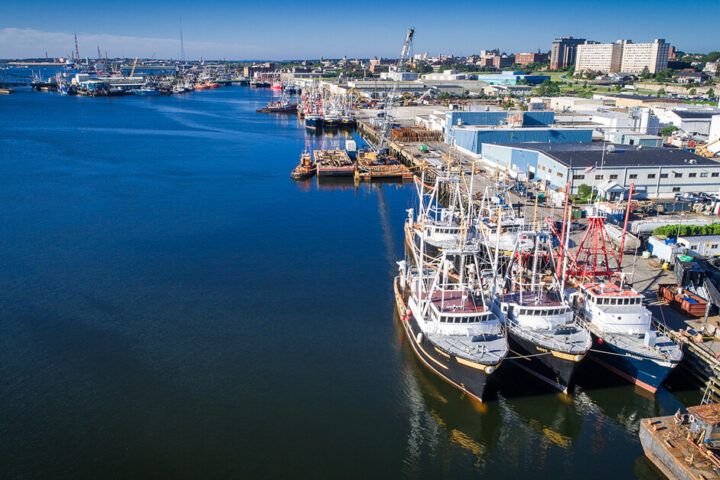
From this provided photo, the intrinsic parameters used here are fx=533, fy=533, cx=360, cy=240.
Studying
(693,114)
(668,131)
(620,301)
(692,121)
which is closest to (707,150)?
(668,131)

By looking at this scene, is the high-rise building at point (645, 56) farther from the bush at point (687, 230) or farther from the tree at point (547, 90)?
the bush at point (687, 230)

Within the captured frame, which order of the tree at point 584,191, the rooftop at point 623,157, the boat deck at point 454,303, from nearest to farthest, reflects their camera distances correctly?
the boat deck at point 454,303, the tree at point 584,191, the rooftop at point 623,157

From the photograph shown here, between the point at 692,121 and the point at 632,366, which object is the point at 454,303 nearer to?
the point at 632,366

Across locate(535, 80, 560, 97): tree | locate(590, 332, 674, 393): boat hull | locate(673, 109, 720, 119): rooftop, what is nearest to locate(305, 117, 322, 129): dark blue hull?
locate(535, 80, 560, 97): tree

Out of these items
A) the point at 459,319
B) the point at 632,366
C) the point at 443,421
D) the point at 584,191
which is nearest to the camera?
the point at 443,421

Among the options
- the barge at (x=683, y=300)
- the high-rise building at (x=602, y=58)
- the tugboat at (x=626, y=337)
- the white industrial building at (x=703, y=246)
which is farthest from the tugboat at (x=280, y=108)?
the high-rise building at (x=602, y=58)

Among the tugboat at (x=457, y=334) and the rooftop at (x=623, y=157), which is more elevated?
the rooftop at (x=623, y=157)

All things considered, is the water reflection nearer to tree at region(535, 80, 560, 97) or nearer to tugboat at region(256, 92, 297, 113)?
tree at region(535, 80, 560, 97)

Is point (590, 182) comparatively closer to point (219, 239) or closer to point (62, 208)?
point (219, 239)

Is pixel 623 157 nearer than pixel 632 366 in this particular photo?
No
